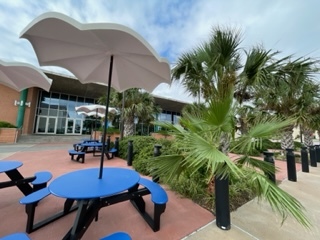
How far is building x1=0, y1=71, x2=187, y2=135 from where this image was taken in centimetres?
1502

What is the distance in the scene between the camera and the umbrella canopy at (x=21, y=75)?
9.80 feet

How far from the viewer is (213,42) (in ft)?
15.0

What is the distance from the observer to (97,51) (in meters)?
2.41

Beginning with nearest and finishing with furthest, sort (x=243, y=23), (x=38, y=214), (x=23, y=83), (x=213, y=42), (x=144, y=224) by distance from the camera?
(x=144, y=224)
(x=38, y=214)
(x=23, y=83)
(x=243, y=23)
(x=213, y=42)

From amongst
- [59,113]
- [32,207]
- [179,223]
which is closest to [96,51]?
[32,207]

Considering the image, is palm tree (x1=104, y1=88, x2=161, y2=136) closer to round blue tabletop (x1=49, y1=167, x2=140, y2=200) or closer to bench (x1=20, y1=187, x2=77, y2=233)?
round blue tabletop (x1=49, y1=167, x2=140, y2=200)

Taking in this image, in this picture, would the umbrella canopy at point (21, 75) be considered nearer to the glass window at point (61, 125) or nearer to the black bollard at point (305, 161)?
the black bollard at point (305, 161)

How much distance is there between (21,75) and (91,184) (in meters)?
3.06

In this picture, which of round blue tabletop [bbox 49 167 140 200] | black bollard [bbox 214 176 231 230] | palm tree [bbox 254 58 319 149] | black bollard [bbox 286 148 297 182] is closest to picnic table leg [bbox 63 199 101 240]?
round blue tabletop [bbox 49 167 140 200]

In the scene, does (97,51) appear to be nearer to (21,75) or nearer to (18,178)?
(21,75)

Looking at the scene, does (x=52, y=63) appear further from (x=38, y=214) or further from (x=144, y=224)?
(x=144, y=224)

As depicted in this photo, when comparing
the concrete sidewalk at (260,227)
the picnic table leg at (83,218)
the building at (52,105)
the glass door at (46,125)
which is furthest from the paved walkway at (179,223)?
the glass door at (46,125)

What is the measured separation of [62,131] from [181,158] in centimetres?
2011

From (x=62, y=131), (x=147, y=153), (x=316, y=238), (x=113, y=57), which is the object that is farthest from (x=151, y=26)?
(x=62, y=131)
